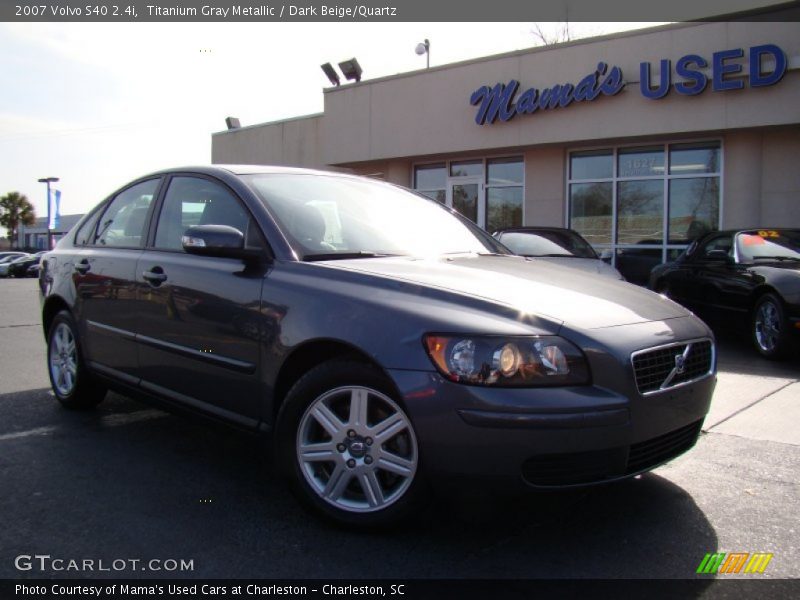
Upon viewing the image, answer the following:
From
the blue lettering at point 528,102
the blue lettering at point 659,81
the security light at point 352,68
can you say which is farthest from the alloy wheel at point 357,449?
the security light at point 352,68

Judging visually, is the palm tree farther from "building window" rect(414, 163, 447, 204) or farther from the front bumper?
the front bumper

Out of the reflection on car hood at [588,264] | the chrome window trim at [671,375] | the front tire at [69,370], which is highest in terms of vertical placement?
the reflection on car hood at [588,264]

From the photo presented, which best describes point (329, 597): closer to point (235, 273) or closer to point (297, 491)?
point (297, 491)

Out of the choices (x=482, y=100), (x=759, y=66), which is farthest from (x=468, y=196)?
(x=759, y=66)

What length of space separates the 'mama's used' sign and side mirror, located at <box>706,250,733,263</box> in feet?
16.2

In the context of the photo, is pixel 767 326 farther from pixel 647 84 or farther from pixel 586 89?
pixel 586 89

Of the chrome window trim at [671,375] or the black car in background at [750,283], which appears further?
the black car in background at [750,283]

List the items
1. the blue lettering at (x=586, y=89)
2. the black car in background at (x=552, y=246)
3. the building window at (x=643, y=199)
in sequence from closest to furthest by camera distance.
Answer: the black car in background at (x=552, y=246) → the building window at (x=643, y=199) → the blue lettering at (x=586, y=89)

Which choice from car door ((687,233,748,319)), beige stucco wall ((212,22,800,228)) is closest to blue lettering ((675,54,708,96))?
beige stucco wall ((212,22,800,228))

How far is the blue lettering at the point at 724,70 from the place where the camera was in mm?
12023

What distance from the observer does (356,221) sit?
382 cm

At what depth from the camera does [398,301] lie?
9.44 feet

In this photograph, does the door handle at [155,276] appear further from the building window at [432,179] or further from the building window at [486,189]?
the building window at [432,179]

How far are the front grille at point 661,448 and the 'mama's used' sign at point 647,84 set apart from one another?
1057cm
